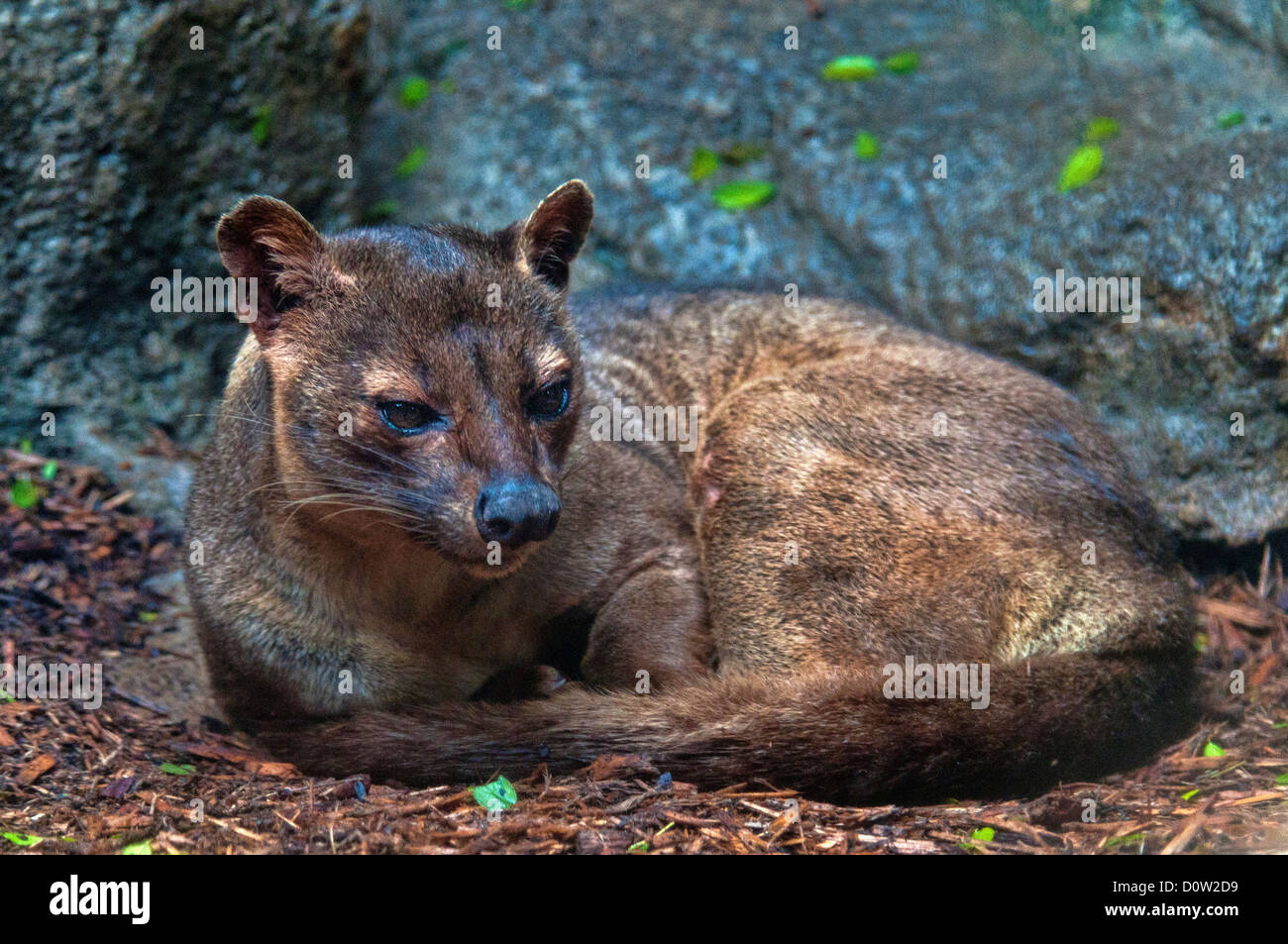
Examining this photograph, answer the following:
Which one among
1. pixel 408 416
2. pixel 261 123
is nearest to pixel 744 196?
pixel 261 123

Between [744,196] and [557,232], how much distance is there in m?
2.95

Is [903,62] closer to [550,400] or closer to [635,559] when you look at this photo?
[635,559]

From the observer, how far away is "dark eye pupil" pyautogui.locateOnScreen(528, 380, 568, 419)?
4348 millimetres

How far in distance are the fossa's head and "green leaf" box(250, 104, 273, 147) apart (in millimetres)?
2510

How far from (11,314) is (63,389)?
47 cm

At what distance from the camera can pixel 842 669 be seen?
4484mm

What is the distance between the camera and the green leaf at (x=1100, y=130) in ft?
22.0

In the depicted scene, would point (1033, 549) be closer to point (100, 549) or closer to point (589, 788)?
point (589, 788)

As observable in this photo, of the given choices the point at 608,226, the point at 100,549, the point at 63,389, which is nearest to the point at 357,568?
the point at 100,549

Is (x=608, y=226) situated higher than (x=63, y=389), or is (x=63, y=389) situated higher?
(x=608, y=226)

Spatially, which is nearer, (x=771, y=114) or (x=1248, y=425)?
(x=1248, y=425)

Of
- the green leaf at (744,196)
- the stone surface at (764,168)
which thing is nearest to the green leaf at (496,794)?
the stone surface at (764,168)

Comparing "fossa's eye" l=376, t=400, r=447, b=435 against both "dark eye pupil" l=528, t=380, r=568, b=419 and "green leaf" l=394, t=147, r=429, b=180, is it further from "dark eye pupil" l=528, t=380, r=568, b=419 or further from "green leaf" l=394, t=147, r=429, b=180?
"green leaf" l=394, t=147, r=429, b=180

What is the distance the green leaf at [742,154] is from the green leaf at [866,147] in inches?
23.7
